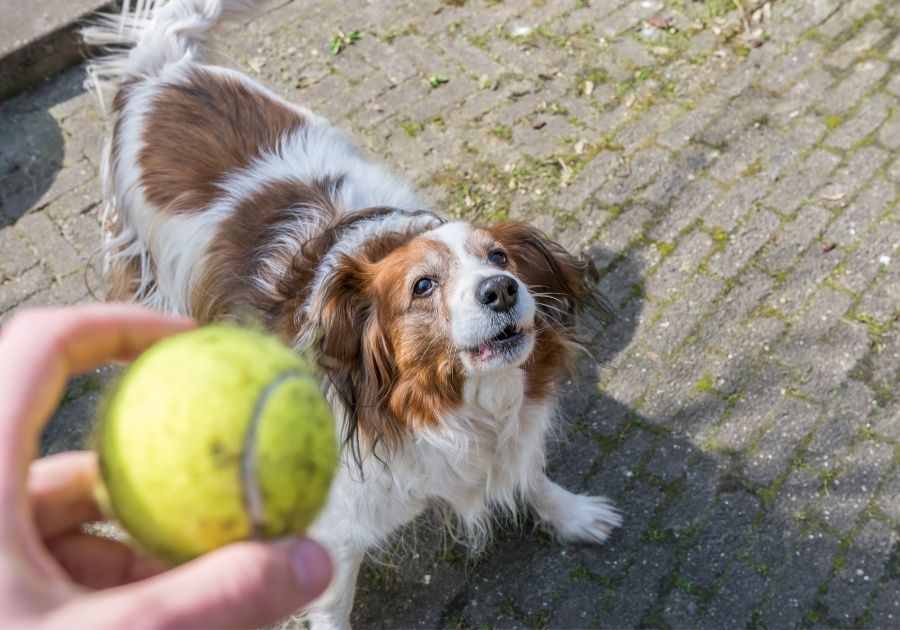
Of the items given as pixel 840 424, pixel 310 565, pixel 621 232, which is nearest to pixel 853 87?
pixel 621 232

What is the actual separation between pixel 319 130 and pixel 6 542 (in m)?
3.04

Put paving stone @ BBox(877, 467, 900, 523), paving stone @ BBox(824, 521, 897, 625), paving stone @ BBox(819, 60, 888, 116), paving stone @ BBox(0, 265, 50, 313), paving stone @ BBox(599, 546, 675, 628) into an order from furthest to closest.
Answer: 1. paving stone @ BBox(819, 60, 888, 116)
2. paving stone @ BBox(0, 265, 50, 313)
3. paving stone @ BBox(877, 467, 900, 523)
4. paving stone @ BBox(599, 546, 675, 628)
5. paving stone @ BBox(824, 521, 897, 625)

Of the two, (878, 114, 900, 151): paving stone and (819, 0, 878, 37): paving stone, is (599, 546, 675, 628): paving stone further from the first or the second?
(819, 0, 878, 37): paving stone

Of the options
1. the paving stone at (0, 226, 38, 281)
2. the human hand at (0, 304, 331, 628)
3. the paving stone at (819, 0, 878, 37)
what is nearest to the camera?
the human hand at (0, 304, 331, 628)

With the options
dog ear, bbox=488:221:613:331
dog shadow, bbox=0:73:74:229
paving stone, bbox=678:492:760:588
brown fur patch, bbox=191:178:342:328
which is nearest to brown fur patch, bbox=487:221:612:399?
dog ear, bbox=488:221:613:331

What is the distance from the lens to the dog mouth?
2.77m

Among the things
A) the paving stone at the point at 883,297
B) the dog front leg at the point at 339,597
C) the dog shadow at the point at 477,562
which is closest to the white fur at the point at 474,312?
the dog shadow at the point at 477,562

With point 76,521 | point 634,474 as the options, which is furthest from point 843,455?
point 76,521

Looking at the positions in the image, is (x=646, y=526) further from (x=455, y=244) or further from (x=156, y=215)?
(x=156, y=215)

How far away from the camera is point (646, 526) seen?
3611mm

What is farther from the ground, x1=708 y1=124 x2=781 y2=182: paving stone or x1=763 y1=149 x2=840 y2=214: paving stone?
x1=708 y1=124 x2=781 y2=182: paving stone

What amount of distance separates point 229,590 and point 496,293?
5.30 feet

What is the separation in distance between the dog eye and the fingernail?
60.9 inches

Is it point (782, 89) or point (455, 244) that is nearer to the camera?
point (455, 244)
